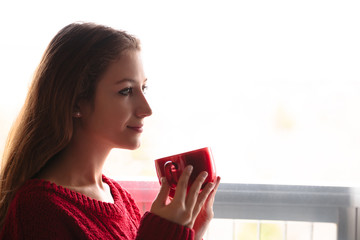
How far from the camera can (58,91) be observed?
3.92ft

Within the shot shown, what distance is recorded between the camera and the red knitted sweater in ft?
3.63

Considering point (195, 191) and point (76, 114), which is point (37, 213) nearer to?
point (76, 114)

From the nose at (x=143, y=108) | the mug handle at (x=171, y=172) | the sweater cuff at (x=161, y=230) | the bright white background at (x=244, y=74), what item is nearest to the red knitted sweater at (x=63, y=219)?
the sweater cuff at (x=161, y=230)

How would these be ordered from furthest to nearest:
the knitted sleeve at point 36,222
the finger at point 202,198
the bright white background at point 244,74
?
the bright white background at point 244,74
the finger at point 202,198
the knitted sleeve at point 36,222

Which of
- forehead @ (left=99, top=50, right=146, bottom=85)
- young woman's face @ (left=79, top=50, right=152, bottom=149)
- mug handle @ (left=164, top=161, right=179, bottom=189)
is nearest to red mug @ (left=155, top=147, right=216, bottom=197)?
mug handle @ (left=164, top=161, right=179, bottom=189)

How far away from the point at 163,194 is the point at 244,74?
0.47 metres

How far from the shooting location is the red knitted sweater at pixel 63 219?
1.11 m

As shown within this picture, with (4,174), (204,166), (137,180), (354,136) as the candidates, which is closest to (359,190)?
(354,136)

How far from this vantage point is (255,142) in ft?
4.95

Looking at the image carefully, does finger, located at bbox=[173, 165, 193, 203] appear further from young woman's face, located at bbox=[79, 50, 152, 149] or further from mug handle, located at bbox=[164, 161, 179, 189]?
young woman's face, located at bbox=[79, 50, 152, 149]

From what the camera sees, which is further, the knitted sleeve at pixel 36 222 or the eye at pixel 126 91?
the eye at pixel 126 91

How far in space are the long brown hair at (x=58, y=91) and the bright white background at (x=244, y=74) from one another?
0.80ft

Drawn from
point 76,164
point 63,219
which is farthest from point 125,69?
point 63,219

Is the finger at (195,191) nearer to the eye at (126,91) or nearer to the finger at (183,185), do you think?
the finger at (183,185)
